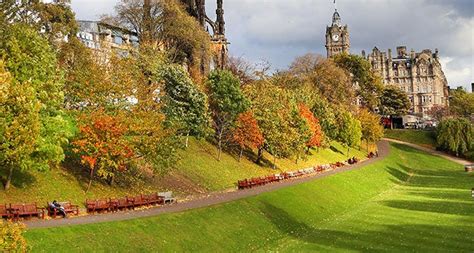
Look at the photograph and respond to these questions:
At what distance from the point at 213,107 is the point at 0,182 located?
33507mm

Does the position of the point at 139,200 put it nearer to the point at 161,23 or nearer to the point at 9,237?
the point at 9,237

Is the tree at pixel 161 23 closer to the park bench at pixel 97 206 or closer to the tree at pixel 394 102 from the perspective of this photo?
the park bench at pixel 97 206

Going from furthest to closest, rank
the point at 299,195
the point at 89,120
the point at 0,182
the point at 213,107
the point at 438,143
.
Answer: the point at 438,143 < the point at 213,107 < the point at 299,195 < the point at 89,120 < the point at 0,182

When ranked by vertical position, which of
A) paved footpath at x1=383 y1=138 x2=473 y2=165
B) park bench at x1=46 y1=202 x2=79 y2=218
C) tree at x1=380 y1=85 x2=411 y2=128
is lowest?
paved footpath at x1=383 y1=138 x2=473 y2=165

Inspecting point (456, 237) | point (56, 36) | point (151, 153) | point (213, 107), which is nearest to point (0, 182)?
point (151, 153)

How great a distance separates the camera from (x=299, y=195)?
48469 mm

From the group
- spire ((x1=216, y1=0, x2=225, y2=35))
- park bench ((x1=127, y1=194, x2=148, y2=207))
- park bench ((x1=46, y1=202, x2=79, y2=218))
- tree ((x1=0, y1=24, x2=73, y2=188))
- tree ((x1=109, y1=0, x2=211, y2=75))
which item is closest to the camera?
park bench ((x1=46, y1=202, x2=79, y2=218))

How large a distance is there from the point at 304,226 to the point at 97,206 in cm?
1486

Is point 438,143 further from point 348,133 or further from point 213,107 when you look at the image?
point 213,107

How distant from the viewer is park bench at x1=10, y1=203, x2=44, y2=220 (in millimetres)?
29150

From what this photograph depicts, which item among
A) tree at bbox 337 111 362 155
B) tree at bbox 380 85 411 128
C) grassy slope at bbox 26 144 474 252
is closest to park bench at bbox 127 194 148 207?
grassy slope at bbox 26 144 474 252

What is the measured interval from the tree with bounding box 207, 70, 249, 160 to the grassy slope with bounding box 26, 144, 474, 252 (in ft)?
41.4

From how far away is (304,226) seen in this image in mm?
40312

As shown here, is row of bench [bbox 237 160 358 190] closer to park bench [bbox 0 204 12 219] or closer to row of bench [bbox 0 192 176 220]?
row of bench [bbox 0 192 176 220]
